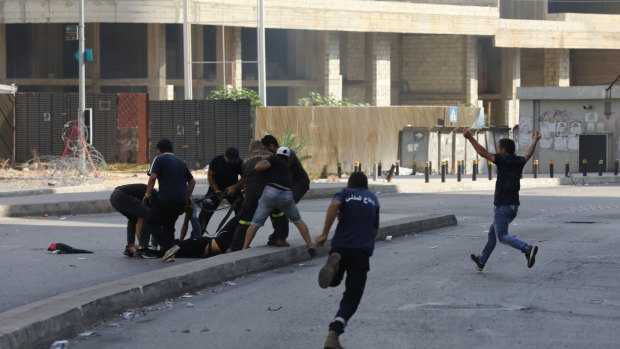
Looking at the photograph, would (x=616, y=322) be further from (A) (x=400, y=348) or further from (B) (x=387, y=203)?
(B) (x=387, y=203)

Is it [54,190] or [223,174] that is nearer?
[223,174]

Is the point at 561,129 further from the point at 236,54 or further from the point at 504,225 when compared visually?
the point at 504,225

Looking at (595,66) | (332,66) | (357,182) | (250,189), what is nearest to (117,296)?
(357,182)

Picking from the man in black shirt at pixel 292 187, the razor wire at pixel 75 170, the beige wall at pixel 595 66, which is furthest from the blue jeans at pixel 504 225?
the beige wall at pixel 595 66

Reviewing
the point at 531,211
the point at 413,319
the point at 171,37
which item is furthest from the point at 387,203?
the point at 171,37

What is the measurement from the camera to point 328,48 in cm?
5819

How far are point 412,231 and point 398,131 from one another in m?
21.9

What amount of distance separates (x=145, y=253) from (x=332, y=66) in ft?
149

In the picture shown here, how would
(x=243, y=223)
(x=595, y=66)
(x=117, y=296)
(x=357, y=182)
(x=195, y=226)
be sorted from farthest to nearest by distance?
(x=595, y=66) → (x=195, y=226) → (x=243, y=223) → (x=117, y=296) → (x=357, y=182)

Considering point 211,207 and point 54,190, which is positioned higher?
point 211,207

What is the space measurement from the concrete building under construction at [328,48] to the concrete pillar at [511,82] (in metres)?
0.09

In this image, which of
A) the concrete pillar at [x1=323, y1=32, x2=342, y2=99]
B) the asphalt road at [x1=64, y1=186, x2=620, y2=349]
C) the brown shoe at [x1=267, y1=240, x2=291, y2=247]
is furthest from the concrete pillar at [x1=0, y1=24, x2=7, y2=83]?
the brown shoe at [x1=267, y1=240, x2=291, y2=247]

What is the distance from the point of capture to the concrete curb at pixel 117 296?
8469 millimetres

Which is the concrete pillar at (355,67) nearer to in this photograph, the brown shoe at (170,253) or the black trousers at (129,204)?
Answer: the black trousers at (129,204)
